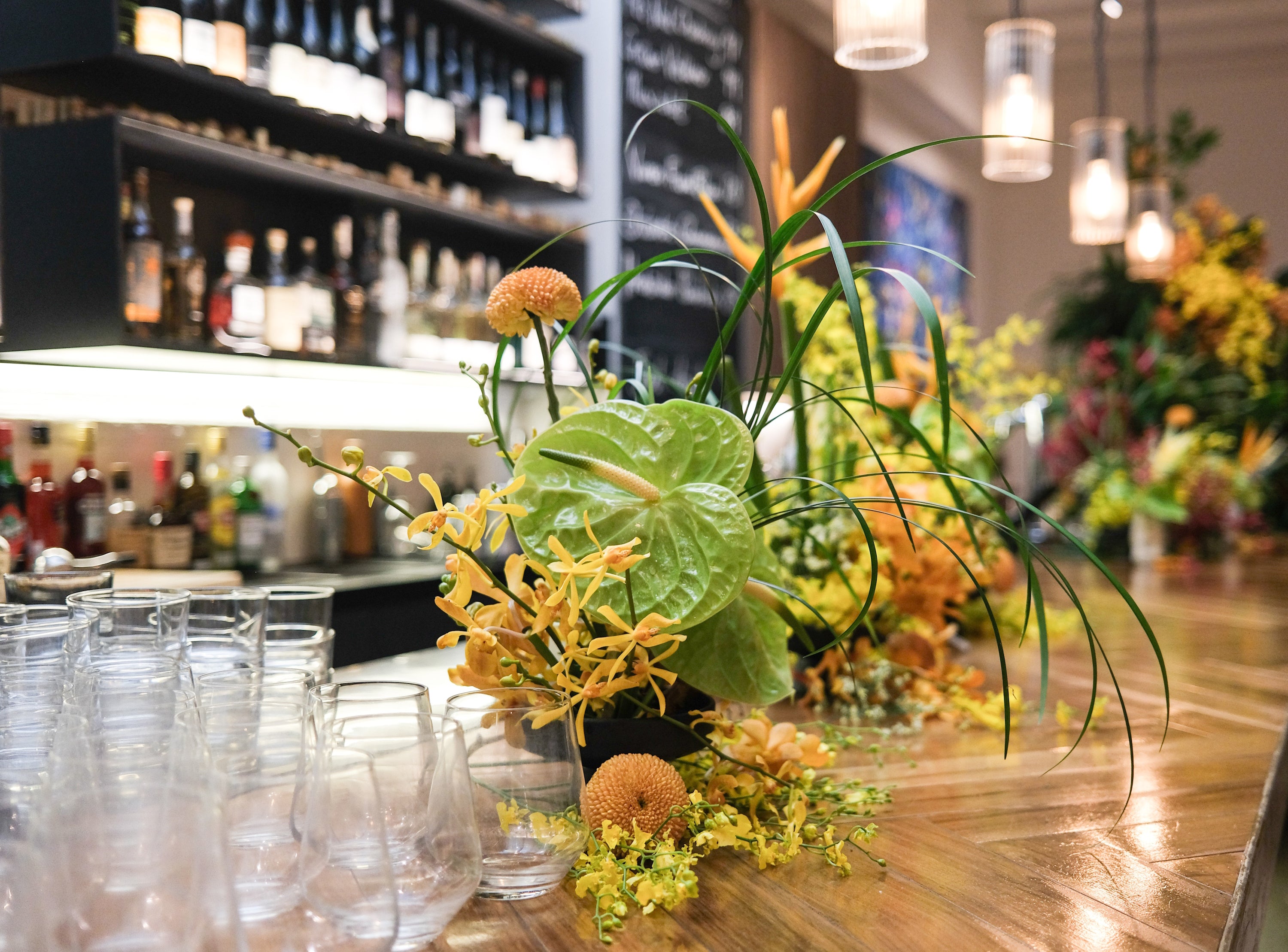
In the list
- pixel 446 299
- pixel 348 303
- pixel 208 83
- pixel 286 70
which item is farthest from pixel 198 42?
pixel 446 299

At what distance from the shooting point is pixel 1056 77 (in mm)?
6500

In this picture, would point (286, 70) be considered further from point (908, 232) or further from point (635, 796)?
point (908, 232)

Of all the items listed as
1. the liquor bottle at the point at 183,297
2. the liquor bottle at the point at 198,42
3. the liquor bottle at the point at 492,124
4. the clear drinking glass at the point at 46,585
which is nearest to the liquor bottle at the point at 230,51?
the liquor bottle at the point at 198,42

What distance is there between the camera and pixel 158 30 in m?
1.78

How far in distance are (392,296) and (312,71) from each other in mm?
520

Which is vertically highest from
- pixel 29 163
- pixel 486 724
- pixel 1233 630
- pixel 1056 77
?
pixel 1056 77

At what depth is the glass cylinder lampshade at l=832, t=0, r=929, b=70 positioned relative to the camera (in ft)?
6.65

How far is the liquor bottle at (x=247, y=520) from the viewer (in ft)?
7.19

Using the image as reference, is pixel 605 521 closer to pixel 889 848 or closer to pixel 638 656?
pixel 638 656

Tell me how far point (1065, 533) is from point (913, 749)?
50cm

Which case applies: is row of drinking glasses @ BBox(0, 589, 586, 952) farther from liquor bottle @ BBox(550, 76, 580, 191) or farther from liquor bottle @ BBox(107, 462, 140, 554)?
liquor bottle @ BBox(550, 76, 580, 191)

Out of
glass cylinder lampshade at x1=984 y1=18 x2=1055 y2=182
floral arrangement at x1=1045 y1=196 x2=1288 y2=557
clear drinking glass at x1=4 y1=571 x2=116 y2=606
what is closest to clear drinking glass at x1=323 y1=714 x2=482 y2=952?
clear drinking glass at x1=4 y1=571 x2=116 y2=606

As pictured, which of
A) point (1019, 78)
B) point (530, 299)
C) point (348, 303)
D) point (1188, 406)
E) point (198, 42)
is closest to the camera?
point (530, 299)

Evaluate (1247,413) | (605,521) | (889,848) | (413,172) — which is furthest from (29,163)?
(1247,413)
